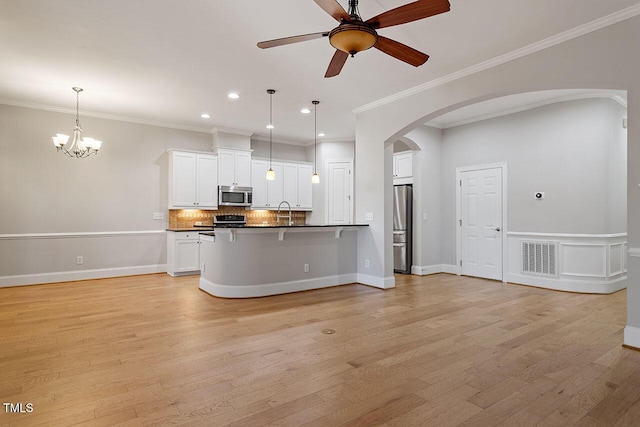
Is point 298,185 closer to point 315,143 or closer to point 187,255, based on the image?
point 315,143

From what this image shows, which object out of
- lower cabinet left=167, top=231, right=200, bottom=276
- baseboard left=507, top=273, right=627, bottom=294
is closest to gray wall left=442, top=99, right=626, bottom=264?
baseboard left=507, top=273, right=627, bottom=294

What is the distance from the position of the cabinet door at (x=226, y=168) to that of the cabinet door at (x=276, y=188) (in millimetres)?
978

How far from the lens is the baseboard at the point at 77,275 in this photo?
586 centimetres

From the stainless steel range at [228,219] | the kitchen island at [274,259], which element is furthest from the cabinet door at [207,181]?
the kitchen island at [274,259]

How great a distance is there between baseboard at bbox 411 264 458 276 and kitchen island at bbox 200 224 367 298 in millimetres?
1668

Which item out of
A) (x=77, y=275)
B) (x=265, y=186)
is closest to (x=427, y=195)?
(x=265, y=186)

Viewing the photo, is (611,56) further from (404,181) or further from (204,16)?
(404,181)

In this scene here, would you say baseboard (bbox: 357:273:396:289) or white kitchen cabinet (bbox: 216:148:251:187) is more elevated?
white kitchen cabinet (bbox: 216:148:251:187)

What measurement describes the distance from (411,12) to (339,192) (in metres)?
6.36

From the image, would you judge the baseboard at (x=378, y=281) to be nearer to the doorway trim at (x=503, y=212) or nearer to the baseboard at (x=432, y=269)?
the baseboard at (x=432, y=269)

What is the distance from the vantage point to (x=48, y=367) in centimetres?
279

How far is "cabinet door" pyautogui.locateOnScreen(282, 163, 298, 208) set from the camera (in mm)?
8609

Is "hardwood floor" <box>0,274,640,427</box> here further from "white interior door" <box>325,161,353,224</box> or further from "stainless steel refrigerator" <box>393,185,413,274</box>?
"white interior door" <box>325,161,353,224</box>

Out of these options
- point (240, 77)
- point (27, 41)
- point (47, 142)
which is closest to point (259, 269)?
point (240, 77)
